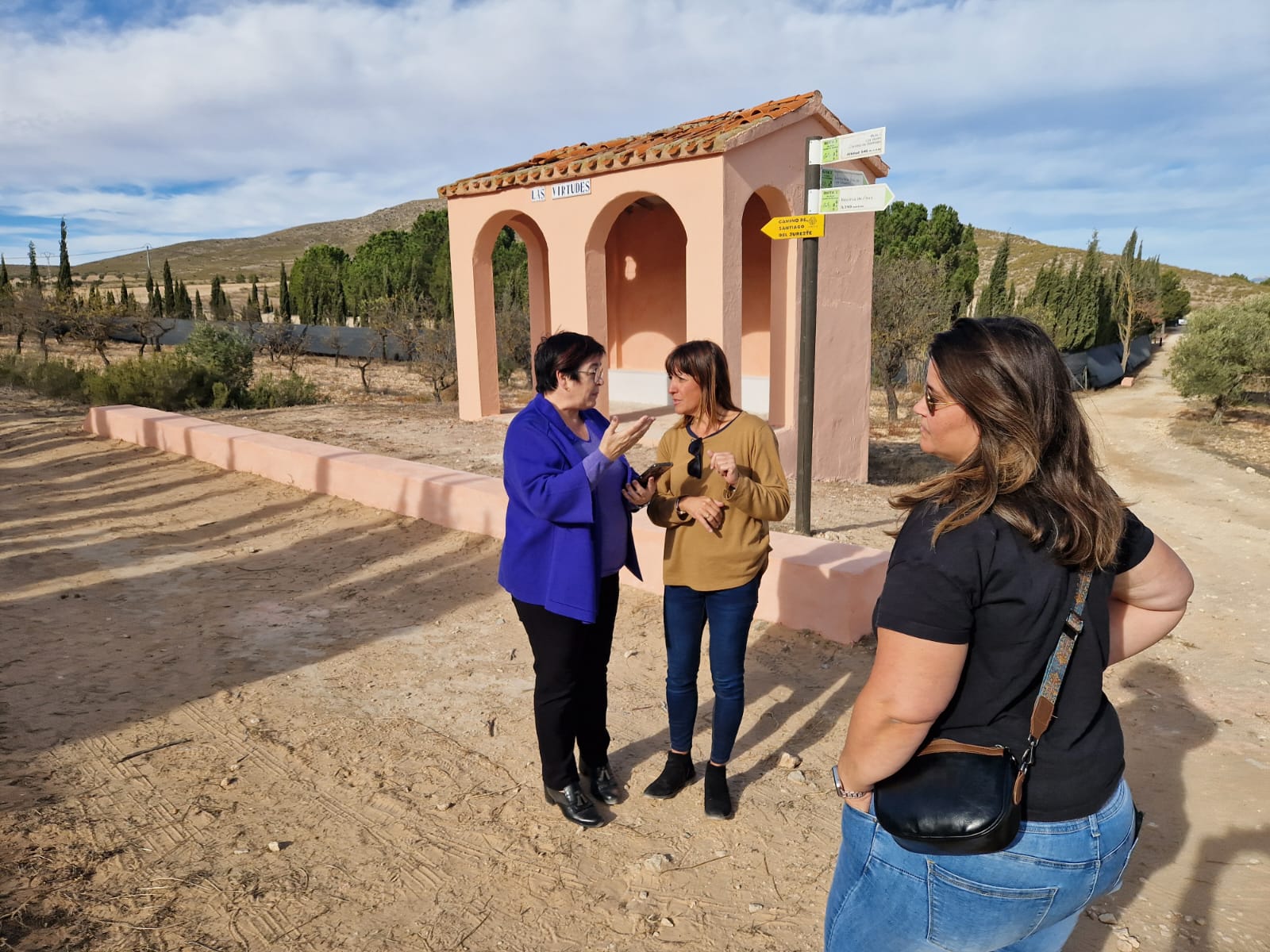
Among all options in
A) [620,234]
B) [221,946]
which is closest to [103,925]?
[221,946]

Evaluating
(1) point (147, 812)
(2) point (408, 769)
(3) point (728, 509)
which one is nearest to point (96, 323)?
(1) point (147, 812)

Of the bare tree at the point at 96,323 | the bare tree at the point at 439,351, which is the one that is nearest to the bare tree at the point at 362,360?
the bare tree at the point at 439,351

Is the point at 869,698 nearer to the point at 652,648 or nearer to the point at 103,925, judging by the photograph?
the point at 103,925

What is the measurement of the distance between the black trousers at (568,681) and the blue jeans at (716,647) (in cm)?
24

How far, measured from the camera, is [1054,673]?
4.30 feet

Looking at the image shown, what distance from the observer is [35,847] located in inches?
106

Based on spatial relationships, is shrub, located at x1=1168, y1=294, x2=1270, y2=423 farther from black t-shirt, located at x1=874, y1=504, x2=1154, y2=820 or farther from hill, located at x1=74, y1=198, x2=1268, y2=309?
hill, located at x1=74, y1=198, x2=1268, y2=309

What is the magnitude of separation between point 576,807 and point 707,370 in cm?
161

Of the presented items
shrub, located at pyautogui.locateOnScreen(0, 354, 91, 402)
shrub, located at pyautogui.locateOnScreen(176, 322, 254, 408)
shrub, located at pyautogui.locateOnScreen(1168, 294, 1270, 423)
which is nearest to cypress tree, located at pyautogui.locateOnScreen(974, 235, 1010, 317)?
shrub, located at pyautogui.locateOnScreen(1168, 294, 1270, 423)

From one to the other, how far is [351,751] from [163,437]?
24.3ft

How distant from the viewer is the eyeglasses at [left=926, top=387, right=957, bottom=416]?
1.39 m

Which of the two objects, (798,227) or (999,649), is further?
(798,227)

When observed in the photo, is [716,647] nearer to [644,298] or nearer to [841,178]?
[841,178]

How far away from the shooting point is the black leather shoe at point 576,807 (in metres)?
2.98
